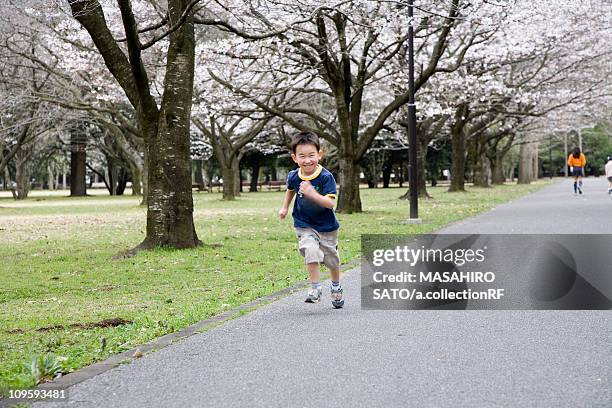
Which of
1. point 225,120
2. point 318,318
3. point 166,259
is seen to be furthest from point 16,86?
point 318,318

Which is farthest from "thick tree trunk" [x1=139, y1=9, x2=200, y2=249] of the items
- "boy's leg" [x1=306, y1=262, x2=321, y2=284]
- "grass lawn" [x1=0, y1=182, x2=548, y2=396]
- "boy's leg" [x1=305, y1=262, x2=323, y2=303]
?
"boy's leg" [x1=306, y1=262, x2=321, y2=284]

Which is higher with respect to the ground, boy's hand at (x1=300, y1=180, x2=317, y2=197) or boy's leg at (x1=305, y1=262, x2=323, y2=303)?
boy's hand at (x1=300, y1=180, x2=317, y2=197)

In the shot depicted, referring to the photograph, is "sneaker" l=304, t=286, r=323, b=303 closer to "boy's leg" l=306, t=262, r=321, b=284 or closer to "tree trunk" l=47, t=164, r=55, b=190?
"boy's leg" l=306, t=262, r=321, b=284

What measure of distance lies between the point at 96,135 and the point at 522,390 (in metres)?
55.9

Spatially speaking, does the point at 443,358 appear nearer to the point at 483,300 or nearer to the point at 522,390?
the point at 522,390

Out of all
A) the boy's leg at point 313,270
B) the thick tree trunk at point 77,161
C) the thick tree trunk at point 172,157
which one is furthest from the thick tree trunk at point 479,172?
the boy's leg at point 313,270

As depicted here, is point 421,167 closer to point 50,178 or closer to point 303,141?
point 303,141

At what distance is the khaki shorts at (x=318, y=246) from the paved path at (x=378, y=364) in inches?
18.6

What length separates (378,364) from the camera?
198 inches

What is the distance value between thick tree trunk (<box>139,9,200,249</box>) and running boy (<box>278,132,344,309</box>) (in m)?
6.22

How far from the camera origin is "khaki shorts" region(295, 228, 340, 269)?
6.98 metres

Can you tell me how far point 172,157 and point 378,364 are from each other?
8.62m

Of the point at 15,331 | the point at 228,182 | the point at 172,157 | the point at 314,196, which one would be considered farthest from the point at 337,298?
the point at 228,182

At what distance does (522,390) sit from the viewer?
14.5ft
